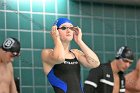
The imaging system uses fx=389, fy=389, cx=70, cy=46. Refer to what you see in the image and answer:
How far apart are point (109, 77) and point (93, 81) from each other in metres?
0.19

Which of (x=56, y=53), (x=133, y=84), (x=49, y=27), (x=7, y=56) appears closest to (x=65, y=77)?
(x=56, y=53)

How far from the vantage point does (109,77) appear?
3.84 m

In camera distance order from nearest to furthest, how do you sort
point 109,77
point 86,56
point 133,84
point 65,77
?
point 65,77 < point 86,56 < point 109,77 < point 133,84

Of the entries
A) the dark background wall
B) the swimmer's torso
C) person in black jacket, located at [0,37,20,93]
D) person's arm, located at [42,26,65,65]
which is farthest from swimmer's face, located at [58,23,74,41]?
the dark background wall

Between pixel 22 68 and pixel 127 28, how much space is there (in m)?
1.79

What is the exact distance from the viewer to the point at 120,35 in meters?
5.73

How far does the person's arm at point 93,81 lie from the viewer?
373 centimetres

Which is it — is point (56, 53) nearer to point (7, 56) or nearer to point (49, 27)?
point (7, 56)

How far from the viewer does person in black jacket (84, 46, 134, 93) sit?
376 centimetres

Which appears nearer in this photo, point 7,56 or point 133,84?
point 7,56

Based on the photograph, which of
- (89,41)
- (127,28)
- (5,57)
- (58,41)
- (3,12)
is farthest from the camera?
(127,28)

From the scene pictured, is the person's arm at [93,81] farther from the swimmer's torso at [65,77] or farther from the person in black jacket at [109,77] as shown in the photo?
the swimmer's torso at [65,77]

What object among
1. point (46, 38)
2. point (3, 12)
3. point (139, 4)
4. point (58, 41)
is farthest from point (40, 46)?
point (58, 41)

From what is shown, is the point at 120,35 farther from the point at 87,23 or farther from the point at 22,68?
the point at 22,68
